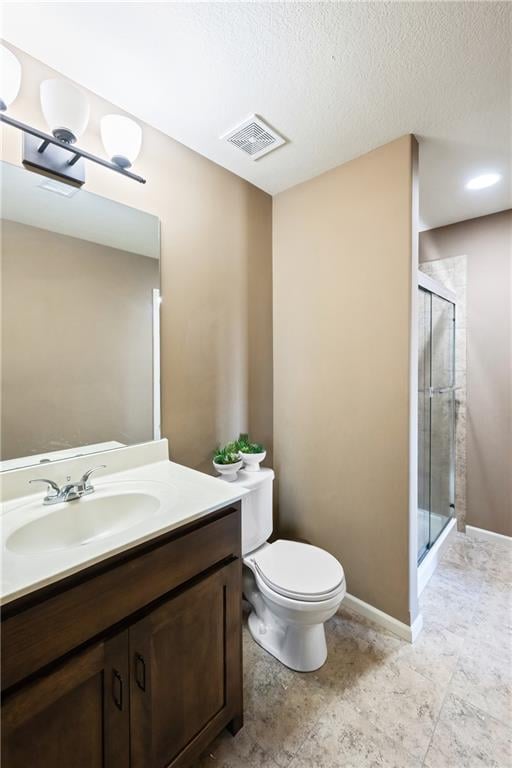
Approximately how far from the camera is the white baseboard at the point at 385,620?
1.58 meters

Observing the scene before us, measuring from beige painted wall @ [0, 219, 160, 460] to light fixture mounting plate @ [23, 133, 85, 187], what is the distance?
213 mm

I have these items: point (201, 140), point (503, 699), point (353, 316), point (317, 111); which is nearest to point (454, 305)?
point (353, 316)

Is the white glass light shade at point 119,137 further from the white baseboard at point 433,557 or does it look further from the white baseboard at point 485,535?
the white baseboard at point 485,535

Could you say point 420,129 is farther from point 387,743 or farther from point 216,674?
point 387,743

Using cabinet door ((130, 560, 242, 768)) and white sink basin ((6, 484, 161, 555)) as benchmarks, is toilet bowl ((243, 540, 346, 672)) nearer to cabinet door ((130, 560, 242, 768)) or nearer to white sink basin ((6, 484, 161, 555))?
cabinet door ((130, 560, 242, 768))

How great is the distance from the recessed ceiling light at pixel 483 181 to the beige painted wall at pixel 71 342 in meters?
1.95

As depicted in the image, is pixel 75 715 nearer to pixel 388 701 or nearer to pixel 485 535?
pixel 388 701

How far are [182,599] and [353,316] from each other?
1.48 metres

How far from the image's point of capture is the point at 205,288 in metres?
1.75

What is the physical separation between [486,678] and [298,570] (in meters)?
0.89

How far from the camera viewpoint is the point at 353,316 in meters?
1.76

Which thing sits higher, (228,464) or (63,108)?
(63,108)

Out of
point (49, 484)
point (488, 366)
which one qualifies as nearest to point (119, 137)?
point (49, 484)

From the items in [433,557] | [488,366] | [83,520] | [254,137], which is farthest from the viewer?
[488,366]
